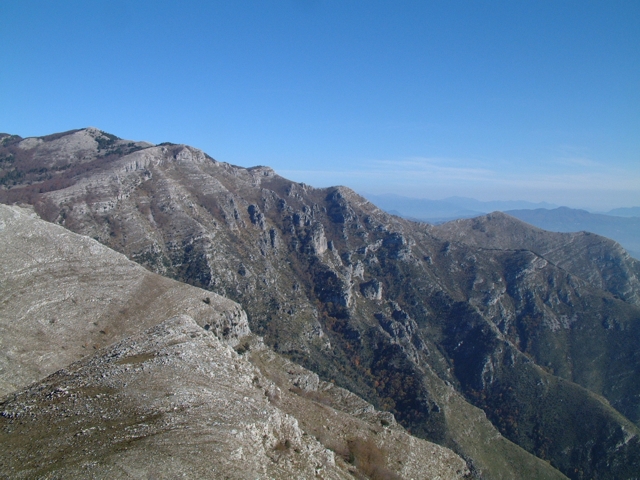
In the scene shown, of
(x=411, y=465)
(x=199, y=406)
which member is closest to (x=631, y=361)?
(x=411, y=465)

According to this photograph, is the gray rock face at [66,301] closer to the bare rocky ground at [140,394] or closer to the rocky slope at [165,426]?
the bare rocky ground at [140,394]

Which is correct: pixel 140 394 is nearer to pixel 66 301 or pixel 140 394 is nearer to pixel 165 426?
pixel 165 426

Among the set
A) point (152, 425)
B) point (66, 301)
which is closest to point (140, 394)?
point (152, 425)

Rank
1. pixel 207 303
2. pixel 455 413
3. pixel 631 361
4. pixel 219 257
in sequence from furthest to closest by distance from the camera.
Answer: pixel 631 361 < pixel 219 257 < pixel 455 413 < pixel 207 303

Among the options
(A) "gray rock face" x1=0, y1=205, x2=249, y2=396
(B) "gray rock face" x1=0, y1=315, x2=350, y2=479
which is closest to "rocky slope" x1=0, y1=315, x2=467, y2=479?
(B) "gray rock face" x1=0, y1=315, x2=350, y2=479

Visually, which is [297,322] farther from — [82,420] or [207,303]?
[82,420]

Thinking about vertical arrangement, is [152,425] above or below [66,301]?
below

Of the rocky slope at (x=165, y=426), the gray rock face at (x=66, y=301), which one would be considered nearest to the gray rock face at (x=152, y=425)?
the rocky slope at (x=165, y=426)

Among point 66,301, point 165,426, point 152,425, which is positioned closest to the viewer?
point 152,425
